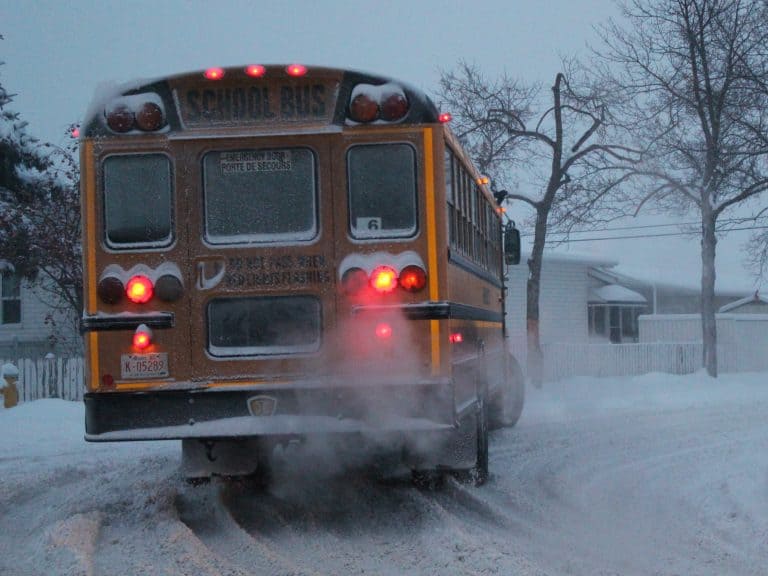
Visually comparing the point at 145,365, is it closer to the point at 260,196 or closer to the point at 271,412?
the point at 271,412

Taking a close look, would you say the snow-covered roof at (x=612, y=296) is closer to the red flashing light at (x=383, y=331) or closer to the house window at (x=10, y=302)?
the house window at (x=10, y=302)

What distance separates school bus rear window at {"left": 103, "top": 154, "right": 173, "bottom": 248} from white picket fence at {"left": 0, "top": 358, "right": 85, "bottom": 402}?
40.8 feet

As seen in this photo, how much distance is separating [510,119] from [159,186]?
17.4 m

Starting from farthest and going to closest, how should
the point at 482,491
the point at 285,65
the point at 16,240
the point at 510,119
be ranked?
1. the point at 510,119
2. the point at 16,240
3. the point at 482,491
4. the point at 285,65

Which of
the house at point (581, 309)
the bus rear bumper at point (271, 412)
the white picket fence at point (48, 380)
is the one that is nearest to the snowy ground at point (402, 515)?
the bus rear bumper at point (271, 412)

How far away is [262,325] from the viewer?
22.8ft

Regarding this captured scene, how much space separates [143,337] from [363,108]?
2.11m

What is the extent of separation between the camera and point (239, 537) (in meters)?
6.65

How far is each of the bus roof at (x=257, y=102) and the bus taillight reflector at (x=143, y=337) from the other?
1325mm

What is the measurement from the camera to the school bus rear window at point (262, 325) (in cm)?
693

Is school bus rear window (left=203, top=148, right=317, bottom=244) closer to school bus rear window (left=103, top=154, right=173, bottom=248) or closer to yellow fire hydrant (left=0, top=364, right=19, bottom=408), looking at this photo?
school bus rear window (left=103, top=154, right=173, bottom=248)

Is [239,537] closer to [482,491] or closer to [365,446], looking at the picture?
[365,446]

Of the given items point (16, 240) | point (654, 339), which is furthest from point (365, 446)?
point (654, 339)

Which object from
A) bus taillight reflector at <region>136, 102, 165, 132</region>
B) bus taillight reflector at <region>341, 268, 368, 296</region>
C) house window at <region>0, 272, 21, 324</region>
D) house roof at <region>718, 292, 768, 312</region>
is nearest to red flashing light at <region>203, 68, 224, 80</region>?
bus taillight reflector at <region>136, 102, 165, 132</region>
